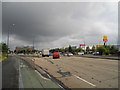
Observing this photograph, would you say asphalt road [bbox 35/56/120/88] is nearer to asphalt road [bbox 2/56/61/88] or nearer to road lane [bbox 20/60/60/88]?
road lane [bbox 20/60/60/88]

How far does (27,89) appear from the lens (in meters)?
5.95

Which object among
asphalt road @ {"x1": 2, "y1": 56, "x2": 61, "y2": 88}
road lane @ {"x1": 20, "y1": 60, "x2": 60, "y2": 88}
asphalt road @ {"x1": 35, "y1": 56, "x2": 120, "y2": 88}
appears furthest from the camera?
asphalt road @ {"x1": 35, "y1": 56, "x2": 120, "y2": 88}

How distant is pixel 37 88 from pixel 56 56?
95.6 feet

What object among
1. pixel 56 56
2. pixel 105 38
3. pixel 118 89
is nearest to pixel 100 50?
pixel 105 38

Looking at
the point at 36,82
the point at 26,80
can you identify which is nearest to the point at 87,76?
the point at 36,82

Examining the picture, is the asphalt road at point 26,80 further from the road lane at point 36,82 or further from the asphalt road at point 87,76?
the asphalt road at point 87,76

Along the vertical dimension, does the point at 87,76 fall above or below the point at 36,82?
below

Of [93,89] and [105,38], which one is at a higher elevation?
[105,38]

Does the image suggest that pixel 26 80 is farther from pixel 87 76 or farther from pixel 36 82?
pixel 87 76

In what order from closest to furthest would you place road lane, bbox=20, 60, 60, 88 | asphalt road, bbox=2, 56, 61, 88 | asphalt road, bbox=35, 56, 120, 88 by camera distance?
1. road lane, bbox=20, 60, 60, 88
2. asphalt road, bbox=2, 56, 61, 88
3. asphalt road, bbox=35, 56, 120, 88

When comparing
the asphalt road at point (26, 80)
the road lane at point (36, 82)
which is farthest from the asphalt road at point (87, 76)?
the asphalt road at point (26, 80)

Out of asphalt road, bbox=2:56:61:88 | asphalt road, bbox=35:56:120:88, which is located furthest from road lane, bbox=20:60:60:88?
asphalt road, bbox=35:56:120:88

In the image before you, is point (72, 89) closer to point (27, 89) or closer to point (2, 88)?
point (27, 89)

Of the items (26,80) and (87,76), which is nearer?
(26,80)
